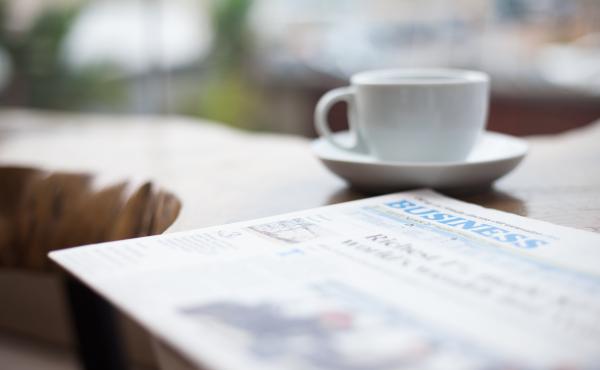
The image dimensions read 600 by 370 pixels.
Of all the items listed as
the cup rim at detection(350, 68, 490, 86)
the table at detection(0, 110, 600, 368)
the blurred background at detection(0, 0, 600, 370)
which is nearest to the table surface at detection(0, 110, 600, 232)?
the table at detection(0, 110, 600, 368)

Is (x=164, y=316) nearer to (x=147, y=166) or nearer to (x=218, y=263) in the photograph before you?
(x=218, y=263)

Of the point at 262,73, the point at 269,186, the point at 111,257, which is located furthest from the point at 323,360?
the point at 262,73

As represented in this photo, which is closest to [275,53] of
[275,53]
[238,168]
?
[275,53]

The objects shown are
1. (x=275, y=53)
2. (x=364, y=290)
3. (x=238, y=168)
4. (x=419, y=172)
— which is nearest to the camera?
(x=364, y=290)

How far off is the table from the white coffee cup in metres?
0.05

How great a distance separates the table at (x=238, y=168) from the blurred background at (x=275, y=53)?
1.15 meters

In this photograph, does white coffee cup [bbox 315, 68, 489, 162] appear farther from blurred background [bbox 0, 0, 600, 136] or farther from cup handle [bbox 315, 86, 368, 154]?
blurred background [bbox 0, 0, 600, 136]

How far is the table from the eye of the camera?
527 mm

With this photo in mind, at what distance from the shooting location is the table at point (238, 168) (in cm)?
53

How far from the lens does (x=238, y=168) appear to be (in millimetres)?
719

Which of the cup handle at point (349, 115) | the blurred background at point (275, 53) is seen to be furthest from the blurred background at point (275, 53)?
the cup handle at point (349, 115)

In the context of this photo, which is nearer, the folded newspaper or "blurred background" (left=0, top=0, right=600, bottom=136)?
the folded newspaper

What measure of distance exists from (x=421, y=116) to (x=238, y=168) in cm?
25

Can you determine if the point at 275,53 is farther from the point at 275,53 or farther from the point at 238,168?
the point at 238,168
